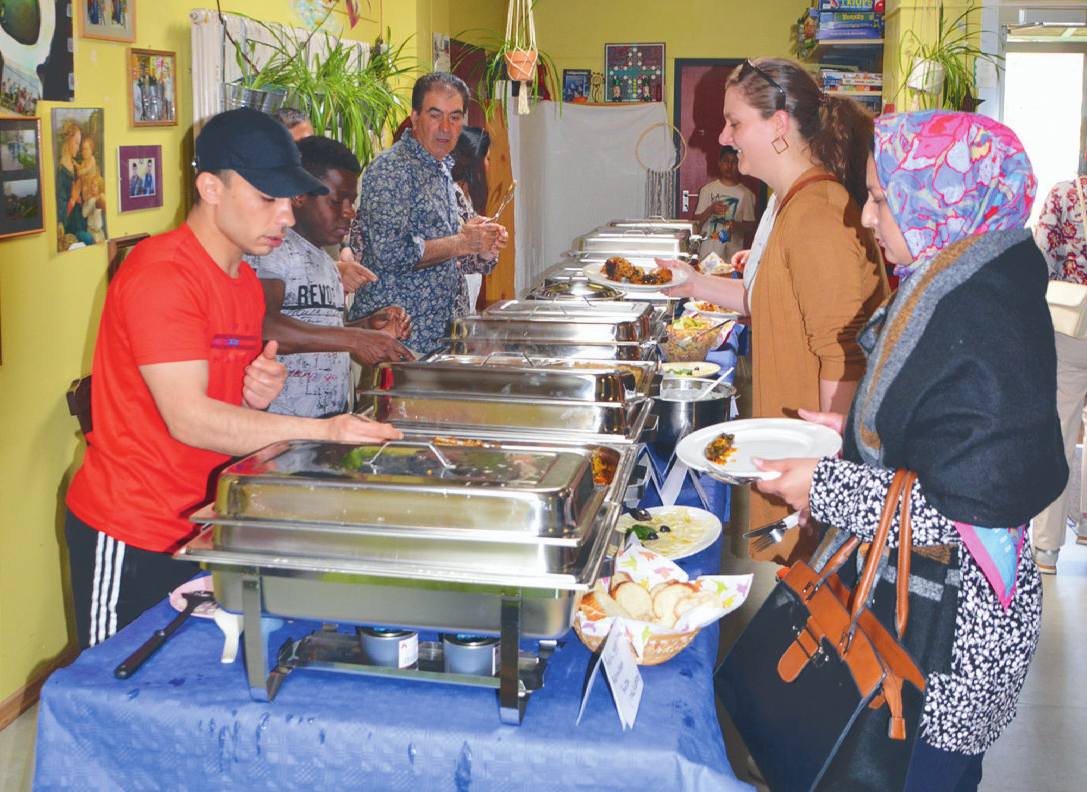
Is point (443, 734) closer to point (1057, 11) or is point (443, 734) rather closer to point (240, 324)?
point (240, 324)

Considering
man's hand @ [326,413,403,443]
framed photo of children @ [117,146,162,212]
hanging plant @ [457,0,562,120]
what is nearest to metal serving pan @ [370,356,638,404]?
man's hand @ [326,413,403,443]

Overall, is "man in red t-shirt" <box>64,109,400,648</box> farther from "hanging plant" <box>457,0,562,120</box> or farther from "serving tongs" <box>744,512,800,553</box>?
"hanging plant" <box>457,0,562,120</box>

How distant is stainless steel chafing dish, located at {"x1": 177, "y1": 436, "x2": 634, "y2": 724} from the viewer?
41.9 inches

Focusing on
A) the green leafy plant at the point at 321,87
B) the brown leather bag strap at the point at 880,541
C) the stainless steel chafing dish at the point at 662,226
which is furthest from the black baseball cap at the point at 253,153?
the stainless steel chafing dish at the point at 662,226

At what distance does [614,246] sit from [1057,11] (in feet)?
8.92

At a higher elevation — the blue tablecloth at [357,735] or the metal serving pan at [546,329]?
the metal serving pan at [546,329]

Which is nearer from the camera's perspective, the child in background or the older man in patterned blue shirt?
the older man in patterned blue shirt

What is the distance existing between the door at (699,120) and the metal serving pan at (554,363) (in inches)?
229

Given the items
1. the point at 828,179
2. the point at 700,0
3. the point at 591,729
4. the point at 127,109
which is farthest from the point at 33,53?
the point at 700,0

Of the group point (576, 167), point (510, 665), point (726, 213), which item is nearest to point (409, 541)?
point (510, 665)

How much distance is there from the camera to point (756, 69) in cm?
198

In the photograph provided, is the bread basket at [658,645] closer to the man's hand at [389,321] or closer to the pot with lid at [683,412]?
the pot with lid at [683,412]

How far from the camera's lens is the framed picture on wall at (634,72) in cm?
769

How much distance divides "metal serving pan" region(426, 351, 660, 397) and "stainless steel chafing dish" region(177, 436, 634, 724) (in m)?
0.77
